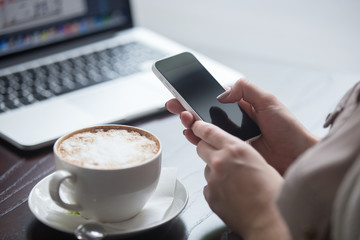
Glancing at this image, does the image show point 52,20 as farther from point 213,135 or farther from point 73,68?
point 213,135

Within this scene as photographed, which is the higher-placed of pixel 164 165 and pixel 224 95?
pixel 224 95

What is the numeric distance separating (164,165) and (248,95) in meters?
0.16

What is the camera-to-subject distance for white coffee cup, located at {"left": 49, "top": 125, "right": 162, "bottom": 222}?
0.55 m

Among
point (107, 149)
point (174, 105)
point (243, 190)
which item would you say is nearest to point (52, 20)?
point (174, 105)

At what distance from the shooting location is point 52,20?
1.13 m

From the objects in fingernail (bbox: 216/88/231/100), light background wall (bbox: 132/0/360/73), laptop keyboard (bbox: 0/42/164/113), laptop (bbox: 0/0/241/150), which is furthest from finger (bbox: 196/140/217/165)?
light background wall (bbox: 132/0/360/73)

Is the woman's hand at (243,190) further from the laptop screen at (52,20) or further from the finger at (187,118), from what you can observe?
the laptop screen at (52,20)

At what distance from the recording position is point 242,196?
571 millimetres

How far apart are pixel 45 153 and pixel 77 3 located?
48 centimetres

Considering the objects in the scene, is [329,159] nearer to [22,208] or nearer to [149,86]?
[22,208]

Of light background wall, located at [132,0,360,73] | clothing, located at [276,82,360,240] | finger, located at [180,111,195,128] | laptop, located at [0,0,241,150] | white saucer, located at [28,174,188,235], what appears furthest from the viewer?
light background wall, located at [132,0,360,73]

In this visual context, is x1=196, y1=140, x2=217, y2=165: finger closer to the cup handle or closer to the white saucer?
the white saucer

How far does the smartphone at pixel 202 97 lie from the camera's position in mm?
712

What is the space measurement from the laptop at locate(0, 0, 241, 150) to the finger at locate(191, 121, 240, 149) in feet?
0.86
